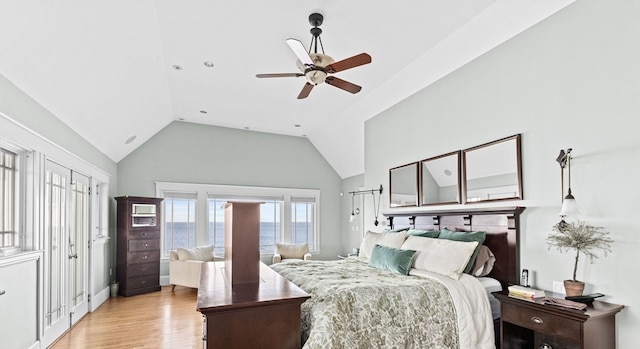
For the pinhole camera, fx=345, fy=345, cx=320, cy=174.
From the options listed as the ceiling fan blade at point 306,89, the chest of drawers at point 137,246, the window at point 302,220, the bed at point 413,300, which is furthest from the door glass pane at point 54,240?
the window at point 302,220

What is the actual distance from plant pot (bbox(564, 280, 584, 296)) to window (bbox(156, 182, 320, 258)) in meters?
4.85

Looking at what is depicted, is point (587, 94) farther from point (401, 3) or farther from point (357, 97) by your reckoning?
point (357, 97)

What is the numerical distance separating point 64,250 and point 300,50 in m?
3.72

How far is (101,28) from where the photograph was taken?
2982mm

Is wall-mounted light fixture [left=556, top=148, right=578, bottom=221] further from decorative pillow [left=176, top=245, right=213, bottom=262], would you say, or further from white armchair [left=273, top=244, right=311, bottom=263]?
decorative pillow [left=176, top=245, right=213, bottom=262]

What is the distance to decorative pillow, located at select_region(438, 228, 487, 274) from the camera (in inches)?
127

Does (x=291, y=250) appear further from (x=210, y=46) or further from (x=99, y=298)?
(x=210, y=46)

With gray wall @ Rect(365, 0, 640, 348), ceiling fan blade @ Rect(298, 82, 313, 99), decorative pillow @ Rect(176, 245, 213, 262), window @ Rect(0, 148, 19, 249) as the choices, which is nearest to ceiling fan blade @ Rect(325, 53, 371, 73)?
ceiling fan blade @ Rect(298, 82, 313, 99)

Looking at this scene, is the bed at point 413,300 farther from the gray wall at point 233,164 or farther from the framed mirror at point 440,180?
the gray wall at point 233,164

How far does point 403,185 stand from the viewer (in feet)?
16.0

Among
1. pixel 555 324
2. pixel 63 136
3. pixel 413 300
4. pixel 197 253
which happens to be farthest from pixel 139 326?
pixel 555 324

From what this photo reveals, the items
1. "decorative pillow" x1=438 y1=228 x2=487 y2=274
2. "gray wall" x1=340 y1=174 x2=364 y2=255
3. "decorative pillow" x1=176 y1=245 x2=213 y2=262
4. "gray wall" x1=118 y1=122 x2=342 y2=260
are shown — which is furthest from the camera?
"gray wall" x1=340 y1=174 x2=364 y2=255

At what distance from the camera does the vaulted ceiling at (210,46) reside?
2779mm

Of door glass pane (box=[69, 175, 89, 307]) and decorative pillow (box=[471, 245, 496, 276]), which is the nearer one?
decorative pillow (box=[471, 245, 496, 276])
